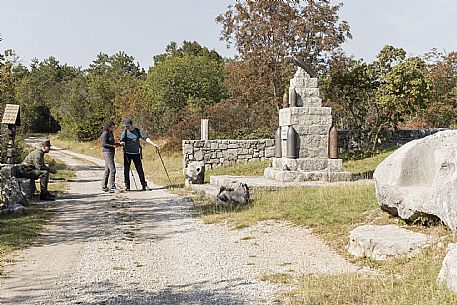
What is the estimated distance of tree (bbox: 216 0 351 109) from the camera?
67.9ft

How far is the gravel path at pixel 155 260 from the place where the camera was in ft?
16.8

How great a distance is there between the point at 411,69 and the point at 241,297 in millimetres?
17328

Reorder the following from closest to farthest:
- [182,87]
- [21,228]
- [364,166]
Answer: [21,228] < [364,166] < [182,87]

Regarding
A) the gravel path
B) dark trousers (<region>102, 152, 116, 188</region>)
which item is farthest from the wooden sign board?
the gravel path

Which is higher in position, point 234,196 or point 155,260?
point 234,196

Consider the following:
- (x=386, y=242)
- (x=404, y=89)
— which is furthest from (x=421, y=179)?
(x=404, y=89)

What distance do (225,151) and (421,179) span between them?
12567 mm

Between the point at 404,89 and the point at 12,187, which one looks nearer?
the point at 12,187

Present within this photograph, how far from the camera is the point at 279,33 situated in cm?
2069

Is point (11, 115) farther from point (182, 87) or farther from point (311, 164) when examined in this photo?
point (182, 87)

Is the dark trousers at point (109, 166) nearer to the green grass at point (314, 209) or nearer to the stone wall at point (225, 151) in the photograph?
the green grass at point (314, 209)

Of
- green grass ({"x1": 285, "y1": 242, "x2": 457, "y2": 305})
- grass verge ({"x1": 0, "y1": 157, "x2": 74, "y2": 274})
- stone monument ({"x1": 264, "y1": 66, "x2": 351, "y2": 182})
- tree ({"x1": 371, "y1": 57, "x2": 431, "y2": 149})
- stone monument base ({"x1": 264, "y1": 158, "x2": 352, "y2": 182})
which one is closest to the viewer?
green grass ({"x1": 285, "y1": 242, "x2": 457, "y2": 305})

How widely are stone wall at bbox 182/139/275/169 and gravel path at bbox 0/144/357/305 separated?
8954 millimetres

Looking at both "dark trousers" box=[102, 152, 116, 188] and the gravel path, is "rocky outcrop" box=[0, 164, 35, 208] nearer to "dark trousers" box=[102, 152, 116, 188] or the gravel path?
the gravel path
